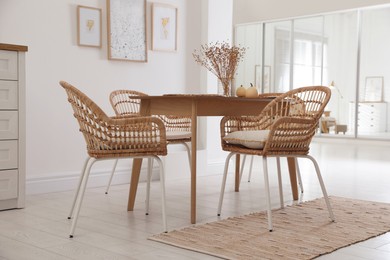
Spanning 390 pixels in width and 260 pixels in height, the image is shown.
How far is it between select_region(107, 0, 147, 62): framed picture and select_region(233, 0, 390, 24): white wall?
625 centimetres

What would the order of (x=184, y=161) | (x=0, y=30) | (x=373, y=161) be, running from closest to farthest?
1. (x=0, y=30)
2. (x=184, y=161)
3. (x=373, y=161)

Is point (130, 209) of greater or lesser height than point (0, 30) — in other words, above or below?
below

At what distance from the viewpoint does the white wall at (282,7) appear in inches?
381

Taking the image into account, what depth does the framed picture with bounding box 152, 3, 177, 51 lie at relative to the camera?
15.0 ft

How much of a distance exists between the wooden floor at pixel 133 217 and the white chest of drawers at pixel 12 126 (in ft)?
0.44

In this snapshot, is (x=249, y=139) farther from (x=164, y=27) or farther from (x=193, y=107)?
(x=164, y=27)

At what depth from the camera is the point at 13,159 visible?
3082 mm

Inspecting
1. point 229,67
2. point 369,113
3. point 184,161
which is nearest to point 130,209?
point 229,67

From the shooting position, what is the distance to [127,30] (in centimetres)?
433

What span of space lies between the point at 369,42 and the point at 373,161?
419 centimetres

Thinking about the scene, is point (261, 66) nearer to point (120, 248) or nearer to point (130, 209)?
point (130, 209)

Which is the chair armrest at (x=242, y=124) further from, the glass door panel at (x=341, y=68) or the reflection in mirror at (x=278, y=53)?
the reflection in mirror at (x=278, y=53)

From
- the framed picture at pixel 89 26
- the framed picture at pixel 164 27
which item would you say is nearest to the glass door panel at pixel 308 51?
the framed picture at pixel 164 27

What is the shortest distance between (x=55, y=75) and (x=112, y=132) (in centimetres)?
156
